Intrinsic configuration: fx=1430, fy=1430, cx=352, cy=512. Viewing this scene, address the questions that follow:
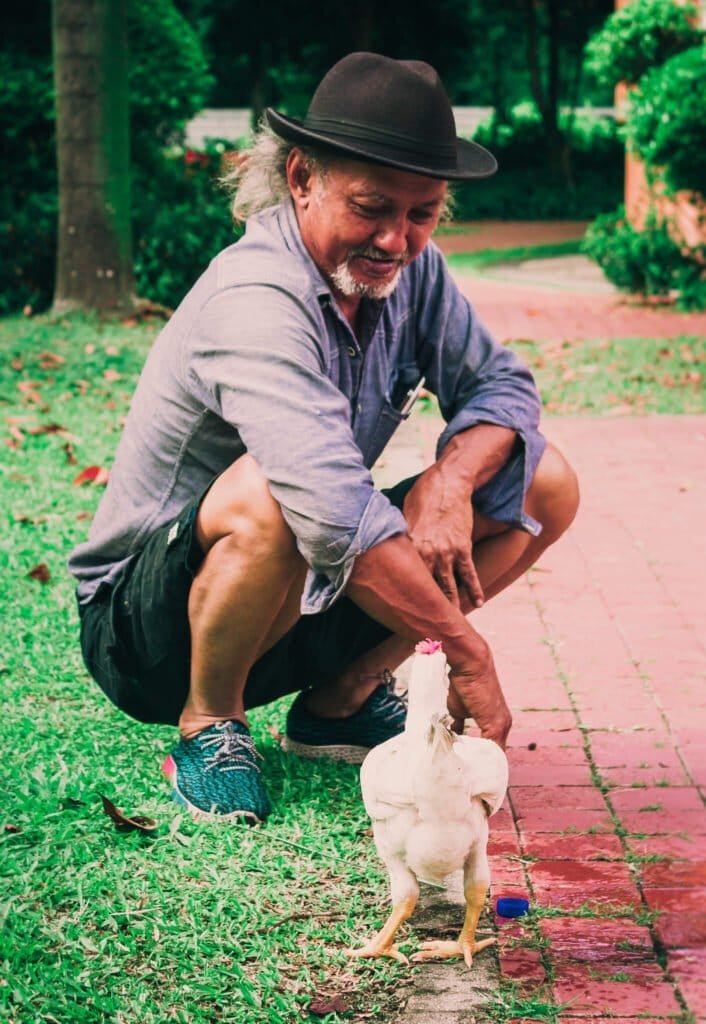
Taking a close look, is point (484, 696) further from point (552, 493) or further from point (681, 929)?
point (552, 493)

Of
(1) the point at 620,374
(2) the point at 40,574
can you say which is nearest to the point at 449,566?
(2) the point at 40,574

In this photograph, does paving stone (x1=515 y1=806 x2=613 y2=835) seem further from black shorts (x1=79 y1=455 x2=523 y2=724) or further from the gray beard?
the gray beard

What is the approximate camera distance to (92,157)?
9781 millimetres

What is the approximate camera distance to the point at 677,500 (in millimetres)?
5652

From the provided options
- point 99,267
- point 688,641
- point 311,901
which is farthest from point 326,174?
point 99,267

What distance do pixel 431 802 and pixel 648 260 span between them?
8.90 meters

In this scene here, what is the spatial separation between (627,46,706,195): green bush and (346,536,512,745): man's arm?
7151 mm

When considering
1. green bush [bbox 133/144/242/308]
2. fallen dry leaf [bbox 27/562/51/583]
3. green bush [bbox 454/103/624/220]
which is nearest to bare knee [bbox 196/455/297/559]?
fallen dry leaf [bbox 27/562/51/583]

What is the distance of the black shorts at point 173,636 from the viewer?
9.73 ft

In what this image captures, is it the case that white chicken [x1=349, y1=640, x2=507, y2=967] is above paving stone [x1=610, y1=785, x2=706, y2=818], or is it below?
above

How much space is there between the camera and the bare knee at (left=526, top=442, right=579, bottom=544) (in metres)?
3.20

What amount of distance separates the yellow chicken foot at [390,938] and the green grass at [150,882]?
2cm

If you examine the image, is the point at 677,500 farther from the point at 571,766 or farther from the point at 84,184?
the point at 84,184

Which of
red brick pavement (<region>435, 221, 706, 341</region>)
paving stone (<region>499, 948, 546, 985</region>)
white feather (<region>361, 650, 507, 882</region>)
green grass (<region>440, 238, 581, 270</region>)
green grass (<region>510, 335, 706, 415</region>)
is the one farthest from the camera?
green grass (<region>440, 238, 581, 270</region>)
